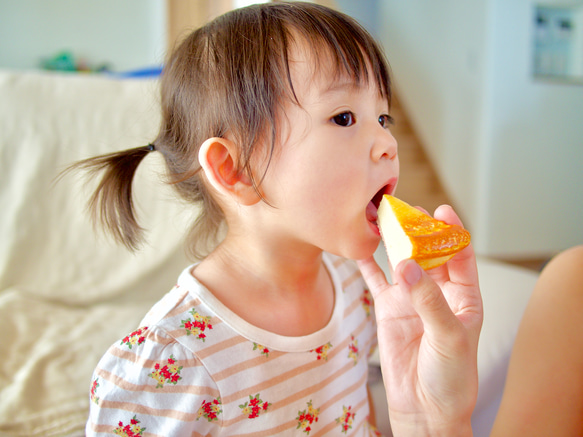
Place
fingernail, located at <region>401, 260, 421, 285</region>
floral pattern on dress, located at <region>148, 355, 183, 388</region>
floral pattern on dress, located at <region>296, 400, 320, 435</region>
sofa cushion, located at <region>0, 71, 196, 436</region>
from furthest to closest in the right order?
sofa cushion, located at <region>0, 71, 196, 436</region>, floral pattern on dress, located at <region>296, 400, 320, 435</region>, floral pattern on dress, located at <region>148, 355, 183, 388</region>, fingernail, located at <region>401, 260, 421, 285</region>

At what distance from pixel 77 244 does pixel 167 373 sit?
766 millimetres

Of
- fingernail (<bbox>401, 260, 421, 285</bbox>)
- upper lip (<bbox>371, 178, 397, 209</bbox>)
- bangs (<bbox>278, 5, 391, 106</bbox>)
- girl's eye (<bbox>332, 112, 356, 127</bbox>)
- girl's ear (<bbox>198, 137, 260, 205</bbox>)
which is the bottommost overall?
fingernail (<bbox>401, 260, 421, 285</bbox>)

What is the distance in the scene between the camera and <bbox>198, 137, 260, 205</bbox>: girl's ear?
619 mm

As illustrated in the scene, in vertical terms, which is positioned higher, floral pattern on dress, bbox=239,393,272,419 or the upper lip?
the upper lip

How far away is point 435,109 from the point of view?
3891 millimetres

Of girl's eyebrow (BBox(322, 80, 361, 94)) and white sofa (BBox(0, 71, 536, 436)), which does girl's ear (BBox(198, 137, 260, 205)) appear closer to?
girl's eyebrow (BBox(322, 80, 361, 94))

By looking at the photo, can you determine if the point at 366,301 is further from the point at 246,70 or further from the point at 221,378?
the point at 246,70

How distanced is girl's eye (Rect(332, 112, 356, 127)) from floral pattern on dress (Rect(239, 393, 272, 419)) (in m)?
0.39

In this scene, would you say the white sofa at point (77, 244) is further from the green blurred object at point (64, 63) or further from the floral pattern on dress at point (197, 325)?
the green blurred object at point (64, 63)

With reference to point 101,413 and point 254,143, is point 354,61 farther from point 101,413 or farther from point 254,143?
point 101,413

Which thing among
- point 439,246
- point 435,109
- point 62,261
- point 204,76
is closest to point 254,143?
point 204,76

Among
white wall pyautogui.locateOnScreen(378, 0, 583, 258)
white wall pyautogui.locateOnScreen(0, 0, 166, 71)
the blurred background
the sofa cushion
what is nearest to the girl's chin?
the sofa cushion

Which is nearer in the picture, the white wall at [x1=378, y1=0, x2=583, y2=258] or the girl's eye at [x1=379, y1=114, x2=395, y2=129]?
the girl's eye at [x1=379, y1=114, x2=395, y2=129]

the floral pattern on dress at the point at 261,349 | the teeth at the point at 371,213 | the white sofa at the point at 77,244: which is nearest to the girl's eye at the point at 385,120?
the teeth at the point at 371,213
